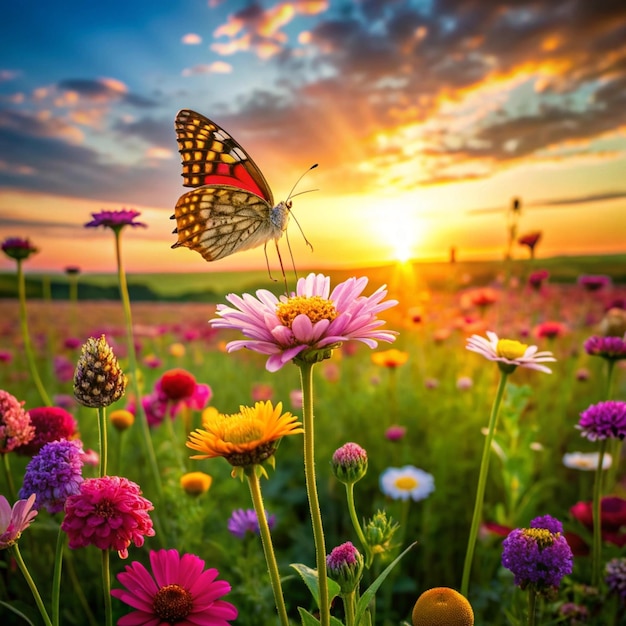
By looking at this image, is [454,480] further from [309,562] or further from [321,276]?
[321,276]

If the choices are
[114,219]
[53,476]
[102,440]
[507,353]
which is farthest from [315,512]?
[114,219]

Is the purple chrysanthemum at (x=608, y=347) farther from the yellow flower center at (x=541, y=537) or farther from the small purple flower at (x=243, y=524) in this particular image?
the small purple flower at (x=243, y=524)

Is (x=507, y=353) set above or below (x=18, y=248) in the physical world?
below

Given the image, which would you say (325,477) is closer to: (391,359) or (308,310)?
(391,359)

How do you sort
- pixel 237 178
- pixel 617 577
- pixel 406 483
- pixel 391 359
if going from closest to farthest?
pixel 617 577 < pixel 237 178 < pixel 406 483 < pixel 391 359

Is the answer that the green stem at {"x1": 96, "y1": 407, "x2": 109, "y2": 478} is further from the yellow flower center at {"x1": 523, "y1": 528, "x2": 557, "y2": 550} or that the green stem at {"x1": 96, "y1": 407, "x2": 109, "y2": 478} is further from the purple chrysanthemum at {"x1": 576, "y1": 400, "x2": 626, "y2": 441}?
the purple chrysanthemum at {"x1": 576, "y1": 400, "x2": 626, "y2": 441}

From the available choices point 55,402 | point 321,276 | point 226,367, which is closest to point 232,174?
point 321,276

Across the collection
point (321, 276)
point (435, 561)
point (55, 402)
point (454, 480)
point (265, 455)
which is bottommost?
point (435, 561)
